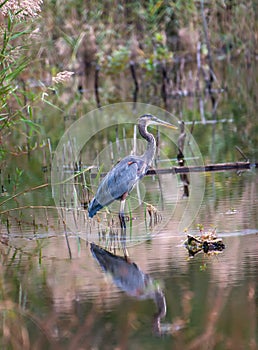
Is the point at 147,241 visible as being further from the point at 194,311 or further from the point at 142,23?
the point at 142,23

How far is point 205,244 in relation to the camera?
7016 mm

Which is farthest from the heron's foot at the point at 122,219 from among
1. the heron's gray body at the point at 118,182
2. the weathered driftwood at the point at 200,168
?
the weathered driftwood at the point at 200,168

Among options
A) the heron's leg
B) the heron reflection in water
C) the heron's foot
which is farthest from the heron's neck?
the heron reflection in water

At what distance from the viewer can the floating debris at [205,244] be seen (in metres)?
6.98

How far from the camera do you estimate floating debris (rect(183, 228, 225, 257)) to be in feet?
22.9

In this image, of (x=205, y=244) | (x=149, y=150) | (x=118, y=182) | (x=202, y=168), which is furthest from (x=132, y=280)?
(x=202, y=168)

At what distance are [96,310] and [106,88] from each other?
15.8 meters

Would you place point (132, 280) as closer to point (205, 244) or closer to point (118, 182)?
point (205, 244)

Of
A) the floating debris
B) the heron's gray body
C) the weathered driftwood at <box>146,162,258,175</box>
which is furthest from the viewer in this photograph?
A: the weathered driftwood at <box>146,162,258,175</box>

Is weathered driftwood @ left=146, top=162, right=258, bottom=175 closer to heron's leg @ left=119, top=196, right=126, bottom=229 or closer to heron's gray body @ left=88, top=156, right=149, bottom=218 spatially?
heron's gray body @ left=88, top=156, right=149, bottom=218

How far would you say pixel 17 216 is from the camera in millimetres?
8602

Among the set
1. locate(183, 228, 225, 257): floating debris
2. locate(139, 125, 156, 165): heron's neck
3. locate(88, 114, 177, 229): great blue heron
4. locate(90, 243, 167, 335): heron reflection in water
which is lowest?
locate(90, 243, 167, 335): heron reflection in water

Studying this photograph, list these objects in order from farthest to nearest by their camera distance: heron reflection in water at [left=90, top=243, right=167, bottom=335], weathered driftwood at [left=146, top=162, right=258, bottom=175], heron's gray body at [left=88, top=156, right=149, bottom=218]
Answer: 1. weathered driftwood at [left=146, top=162, right=258, bottom=175]
2. heron's gray body at [left=88, top=156, right=149, bottom=218]
3. heron reflection in water at [left=90, top=243, right=167, bottom=335]

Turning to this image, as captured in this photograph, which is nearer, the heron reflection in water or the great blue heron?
the heron reflection in water
